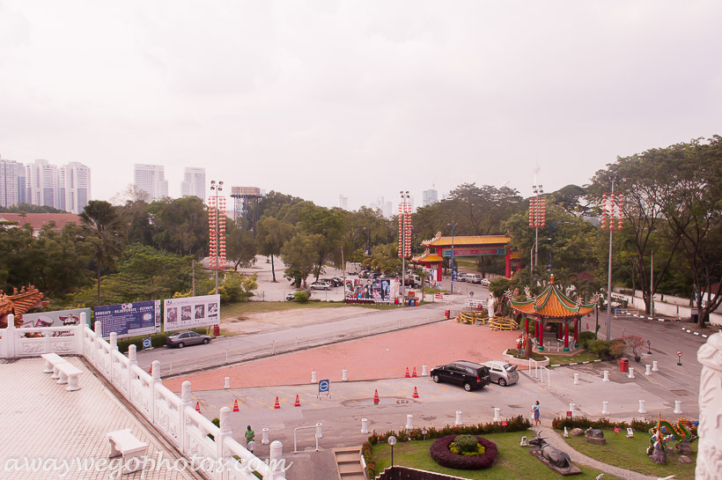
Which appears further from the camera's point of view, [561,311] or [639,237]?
[639,237]

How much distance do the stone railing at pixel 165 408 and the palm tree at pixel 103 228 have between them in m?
18.9

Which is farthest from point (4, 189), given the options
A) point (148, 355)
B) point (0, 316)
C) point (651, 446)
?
point (651, 446)

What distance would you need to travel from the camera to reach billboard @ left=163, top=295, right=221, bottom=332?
28.0m

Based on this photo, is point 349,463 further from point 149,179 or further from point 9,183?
point 149,179

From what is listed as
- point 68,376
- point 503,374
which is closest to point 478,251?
point 503,374

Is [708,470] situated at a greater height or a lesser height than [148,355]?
greater

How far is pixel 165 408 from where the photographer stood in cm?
809

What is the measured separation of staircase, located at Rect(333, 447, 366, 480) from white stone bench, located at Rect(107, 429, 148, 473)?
6.95 m

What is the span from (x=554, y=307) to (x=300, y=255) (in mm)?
30181

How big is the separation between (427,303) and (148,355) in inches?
1034

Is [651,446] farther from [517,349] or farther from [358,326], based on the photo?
[358,326]

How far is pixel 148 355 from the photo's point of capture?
82.6 feet

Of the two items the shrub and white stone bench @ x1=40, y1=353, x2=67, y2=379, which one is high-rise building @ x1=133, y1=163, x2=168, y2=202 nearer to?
white stone bench @ x1=40, y1=353, x2=67, y2=379

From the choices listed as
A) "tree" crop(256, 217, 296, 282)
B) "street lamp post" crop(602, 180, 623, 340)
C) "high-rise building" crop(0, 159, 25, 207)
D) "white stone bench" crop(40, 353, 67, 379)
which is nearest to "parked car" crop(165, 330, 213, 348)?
"white stone bench" crop(40, 353, 67, 379)
